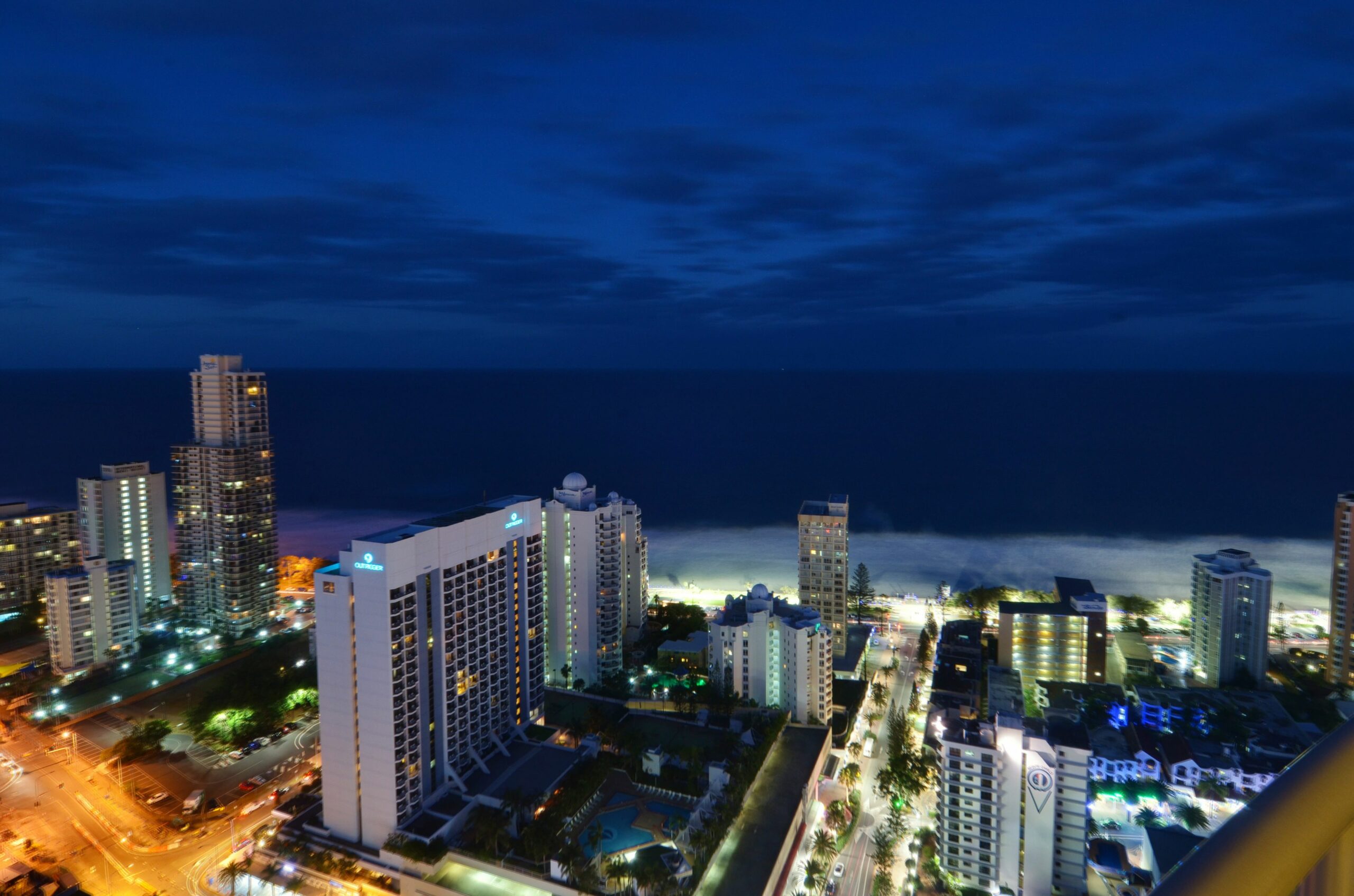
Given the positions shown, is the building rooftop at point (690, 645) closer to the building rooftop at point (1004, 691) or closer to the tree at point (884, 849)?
the building rooftop at point (1004, 691)

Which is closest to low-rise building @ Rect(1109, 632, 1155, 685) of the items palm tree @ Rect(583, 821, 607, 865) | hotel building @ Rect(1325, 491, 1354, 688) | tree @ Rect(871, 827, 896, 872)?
hotel building @ Rect(1325, 491, 1354, 688)

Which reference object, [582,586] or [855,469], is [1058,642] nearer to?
[582,586]

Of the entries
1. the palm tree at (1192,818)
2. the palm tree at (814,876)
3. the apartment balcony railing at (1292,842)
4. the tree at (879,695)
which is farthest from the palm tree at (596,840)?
the apartment balcony railing at (1292,842)

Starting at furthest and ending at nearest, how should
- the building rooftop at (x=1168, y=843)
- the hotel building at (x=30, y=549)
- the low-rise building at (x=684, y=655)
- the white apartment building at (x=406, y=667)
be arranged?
the hotel building at (x=30, y=549) → the low-rise building at (x=684, y=655) → the white apartment building at (x=406, y=667) → the building rooftop at (x=1168, y=843)

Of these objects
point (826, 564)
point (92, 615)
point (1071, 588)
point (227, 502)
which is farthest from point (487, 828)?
point (1071, 588)

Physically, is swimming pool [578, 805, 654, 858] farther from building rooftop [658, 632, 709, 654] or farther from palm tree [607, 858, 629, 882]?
building rooftop [658, 632, 709, 654]

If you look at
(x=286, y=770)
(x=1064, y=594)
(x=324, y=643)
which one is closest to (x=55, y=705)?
(x=286, y=770)
